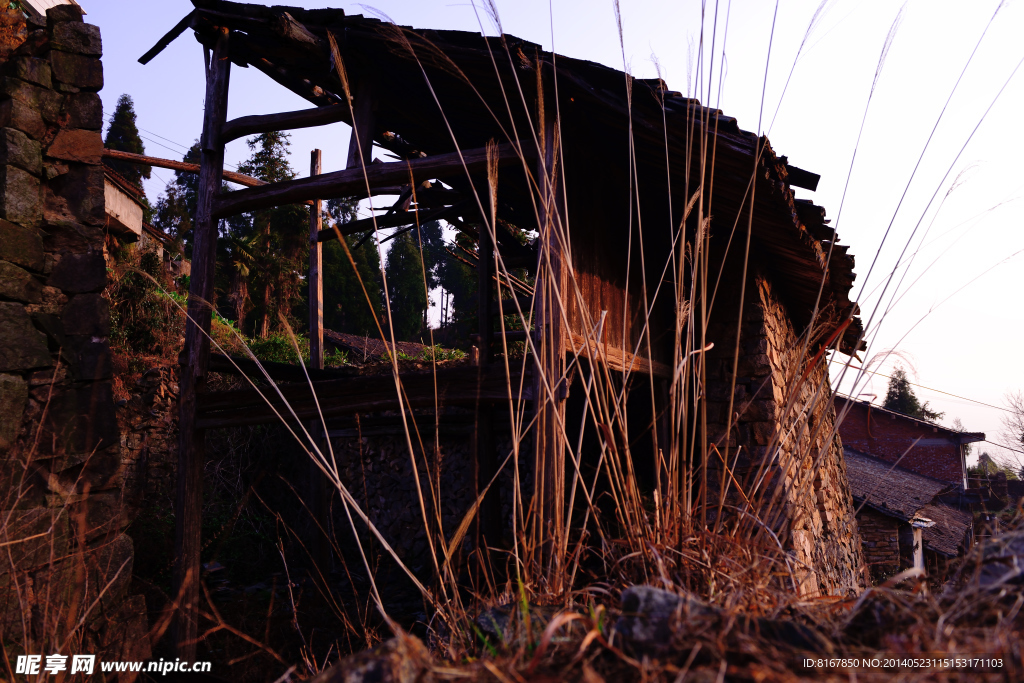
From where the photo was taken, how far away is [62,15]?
345 centimetres

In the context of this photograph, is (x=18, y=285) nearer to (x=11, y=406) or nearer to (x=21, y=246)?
(x=21, y=246)

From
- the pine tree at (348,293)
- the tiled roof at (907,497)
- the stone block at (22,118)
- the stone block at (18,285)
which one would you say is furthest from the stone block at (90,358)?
the pine tree at (348,293)

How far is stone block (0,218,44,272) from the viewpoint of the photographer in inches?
119

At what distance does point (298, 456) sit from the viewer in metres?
8.06

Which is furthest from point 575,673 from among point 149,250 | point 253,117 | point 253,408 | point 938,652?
point 149,250

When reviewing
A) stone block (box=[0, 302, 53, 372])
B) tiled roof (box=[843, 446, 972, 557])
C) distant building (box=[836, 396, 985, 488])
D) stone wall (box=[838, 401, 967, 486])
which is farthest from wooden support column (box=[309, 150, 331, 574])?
stone wall (box=[838, 401, 967, 486])

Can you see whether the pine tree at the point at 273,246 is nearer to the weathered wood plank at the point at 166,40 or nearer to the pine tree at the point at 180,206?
the pine tree at the point at 180,206

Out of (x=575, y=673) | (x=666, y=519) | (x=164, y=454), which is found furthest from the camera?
(x=164, y=454)

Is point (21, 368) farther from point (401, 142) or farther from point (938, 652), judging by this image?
point (938, 652)

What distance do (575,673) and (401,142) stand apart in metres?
4.40

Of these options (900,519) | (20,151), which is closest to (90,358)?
(20,151)

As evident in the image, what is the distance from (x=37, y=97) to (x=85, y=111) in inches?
8.7

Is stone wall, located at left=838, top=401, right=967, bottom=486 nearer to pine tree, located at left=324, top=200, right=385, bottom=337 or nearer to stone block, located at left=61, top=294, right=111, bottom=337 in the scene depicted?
pine tree, located at left=324, top=200, right=385, bottom=337

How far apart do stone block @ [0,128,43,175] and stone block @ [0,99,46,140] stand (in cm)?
3
